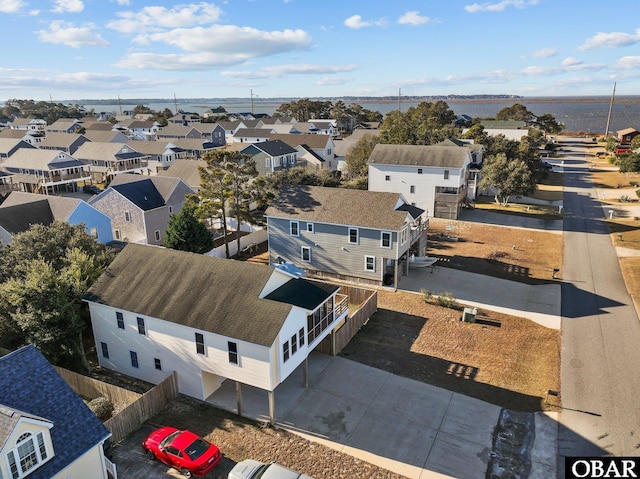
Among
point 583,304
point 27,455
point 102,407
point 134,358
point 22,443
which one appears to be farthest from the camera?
point 583,304

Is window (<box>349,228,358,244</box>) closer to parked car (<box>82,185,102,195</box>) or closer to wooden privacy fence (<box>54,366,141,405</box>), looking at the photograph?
wooden privacy fence (<box>54,366,141,405</box>)

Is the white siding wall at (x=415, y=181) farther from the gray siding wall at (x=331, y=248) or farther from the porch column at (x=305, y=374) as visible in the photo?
the porch column at (x=305, y=374)

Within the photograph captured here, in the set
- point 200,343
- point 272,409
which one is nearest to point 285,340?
point 272,409

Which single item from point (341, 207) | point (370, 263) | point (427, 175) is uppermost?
point (341, 207)

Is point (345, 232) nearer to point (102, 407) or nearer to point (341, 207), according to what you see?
point (341, 207)

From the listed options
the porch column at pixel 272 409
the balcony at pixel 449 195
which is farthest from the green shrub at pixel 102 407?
the balcony at pixel 449 195

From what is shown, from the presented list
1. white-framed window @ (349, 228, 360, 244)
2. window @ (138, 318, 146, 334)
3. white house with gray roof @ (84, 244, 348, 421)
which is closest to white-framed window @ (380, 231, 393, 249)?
white-framed window @ (349, 228, 360, 244)

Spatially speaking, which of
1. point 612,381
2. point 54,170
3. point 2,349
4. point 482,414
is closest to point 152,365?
point 2,349
